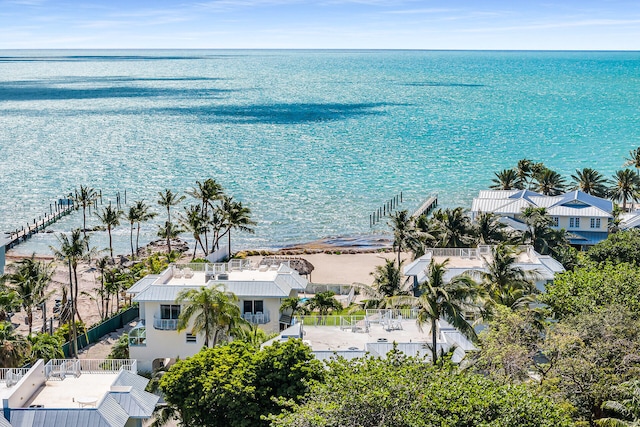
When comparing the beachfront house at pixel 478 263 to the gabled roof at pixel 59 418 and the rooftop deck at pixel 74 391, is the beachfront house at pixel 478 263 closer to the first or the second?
the rooftop deck at pixel 74 391

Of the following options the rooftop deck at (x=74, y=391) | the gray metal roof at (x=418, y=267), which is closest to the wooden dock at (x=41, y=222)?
the gray metal roof at (x=418, y=267)

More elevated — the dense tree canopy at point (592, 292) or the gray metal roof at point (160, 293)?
the dense tree canopy at point (592, 292)

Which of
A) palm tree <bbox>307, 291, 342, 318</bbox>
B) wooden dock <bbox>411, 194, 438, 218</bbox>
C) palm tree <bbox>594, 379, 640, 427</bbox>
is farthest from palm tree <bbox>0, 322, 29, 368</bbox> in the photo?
wooden dock <bbox>411, 194, 438, 218</bbox>

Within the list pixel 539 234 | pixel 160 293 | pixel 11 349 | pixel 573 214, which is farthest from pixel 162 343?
pixel 573 214

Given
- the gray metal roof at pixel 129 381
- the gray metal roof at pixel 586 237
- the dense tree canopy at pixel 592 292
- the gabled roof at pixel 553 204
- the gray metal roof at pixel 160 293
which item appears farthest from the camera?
the gabled roof at pixel 553 204

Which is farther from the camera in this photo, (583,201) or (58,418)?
(583,201)

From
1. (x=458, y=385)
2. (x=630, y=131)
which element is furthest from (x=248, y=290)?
(x=630, y=131)

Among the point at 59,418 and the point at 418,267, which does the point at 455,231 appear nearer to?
the point at 418,267

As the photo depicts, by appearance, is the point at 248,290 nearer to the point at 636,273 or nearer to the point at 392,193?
the point at 636,273
